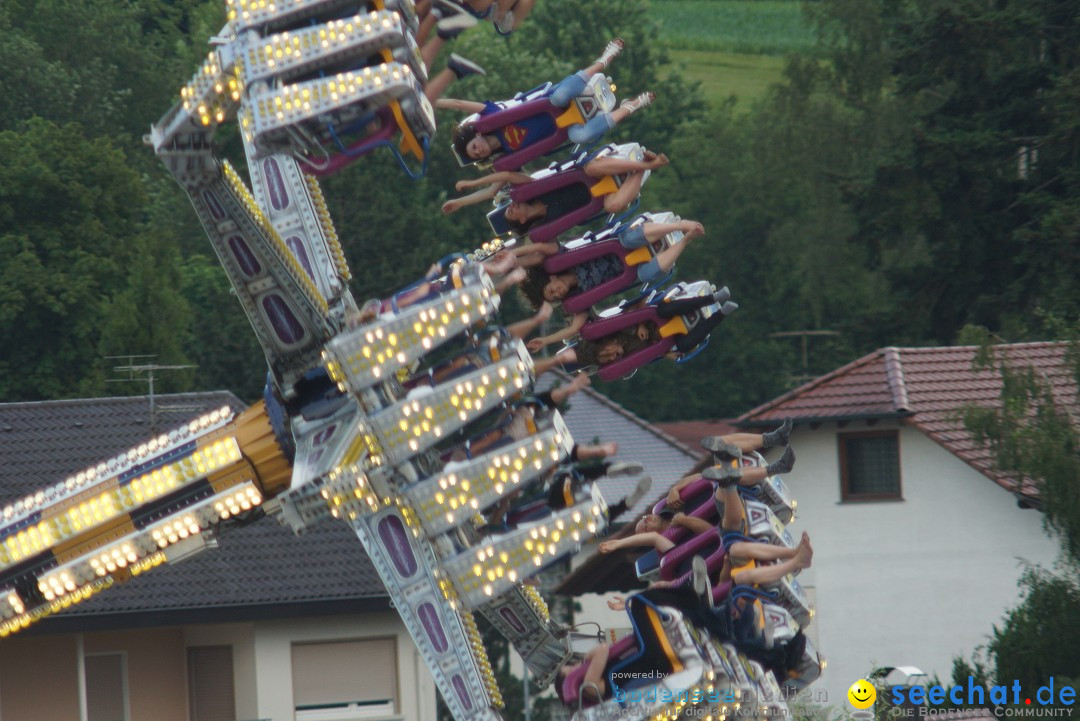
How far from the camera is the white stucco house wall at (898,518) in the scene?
31375mm

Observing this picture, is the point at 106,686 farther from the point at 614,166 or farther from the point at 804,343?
the point at 804,343

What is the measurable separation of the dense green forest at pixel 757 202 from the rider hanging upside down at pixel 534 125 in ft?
43.9

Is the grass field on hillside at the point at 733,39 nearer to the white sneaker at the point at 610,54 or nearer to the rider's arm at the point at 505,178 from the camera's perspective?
the white sneaker at the point at 610,54

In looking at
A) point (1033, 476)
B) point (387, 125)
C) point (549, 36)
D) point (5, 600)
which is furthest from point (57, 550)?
point (549, 36)

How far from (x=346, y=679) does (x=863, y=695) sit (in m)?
7.58

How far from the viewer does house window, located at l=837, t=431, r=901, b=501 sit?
32281mm

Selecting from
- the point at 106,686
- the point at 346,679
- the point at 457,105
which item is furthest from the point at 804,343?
the point at 457,105

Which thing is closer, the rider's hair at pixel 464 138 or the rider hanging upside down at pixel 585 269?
the rider hanging upside down at pixel 585 269

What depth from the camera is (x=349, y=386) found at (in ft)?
51.9

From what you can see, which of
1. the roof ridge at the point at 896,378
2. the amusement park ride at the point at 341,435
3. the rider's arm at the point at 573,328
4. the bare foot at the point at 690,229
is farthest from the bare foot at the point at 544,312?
the roof ridge at the point at 896,378

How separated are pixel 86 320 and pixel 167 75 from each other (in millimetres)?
26236

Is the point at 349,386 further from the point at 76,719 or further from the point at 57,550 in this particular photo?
the point at 76,719

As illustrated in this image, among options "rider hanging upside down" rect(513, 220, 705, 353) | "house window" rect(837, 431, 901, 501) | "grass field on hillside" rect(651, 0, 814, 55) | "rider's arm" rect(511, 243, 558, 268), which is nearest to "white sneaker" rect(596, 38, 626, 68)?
"rider hanging upside down" rect(513, 220, 705, 353)

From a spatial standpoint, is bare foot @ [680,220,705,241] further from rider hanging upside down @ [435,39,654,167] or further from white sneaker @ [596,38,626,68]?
white sneaker @ [596,38,626,68]
